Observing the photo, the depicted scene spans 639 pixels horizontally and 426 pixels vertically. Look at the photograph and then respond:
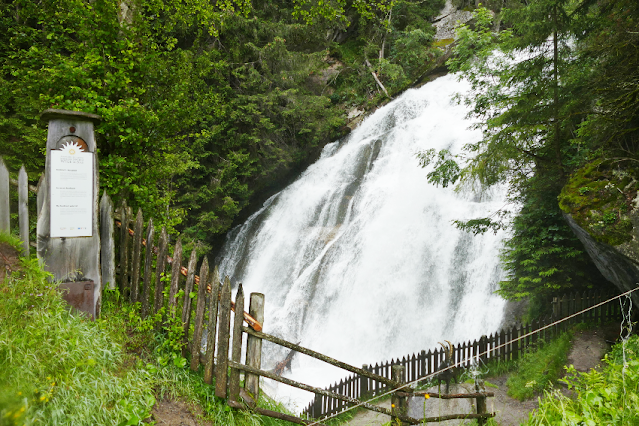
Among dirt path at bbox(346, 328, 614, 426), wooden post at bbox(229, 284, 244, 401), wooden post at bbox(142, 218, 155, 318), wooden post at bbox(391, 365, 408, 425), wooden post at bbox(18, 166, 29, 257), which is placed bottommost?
dirt path at bbox(346, 328, 614, 426)

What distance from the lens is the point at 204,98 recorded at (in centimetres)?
682

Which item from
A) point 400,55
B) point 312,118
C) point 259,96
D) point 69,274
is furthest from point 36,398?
point 400,55

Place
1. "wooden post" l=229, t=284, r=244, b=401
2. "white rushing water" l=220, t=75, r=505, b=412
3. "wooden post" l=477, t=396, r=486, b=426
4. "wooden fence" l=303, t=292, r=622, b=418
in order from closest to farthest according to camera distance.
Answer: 1. "wooden post" l=229, t=284, r=244, b=401
2. "wooden post" l=477, t=396, r=486, b=426
3. "wooden fence" l=303, t=292, r=622, b=418
4. "white rushing water" l=220, t=75, r=505, b=412

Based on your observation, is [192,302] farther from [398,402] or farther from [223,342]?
[398,402]

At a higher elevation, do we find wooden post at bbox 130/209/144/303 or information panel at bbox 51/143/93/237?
information panel at bbox 51/143/93/237

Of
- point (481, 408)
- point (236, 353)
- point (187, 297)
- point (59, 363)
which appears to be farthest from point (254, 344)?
point (481, 408)

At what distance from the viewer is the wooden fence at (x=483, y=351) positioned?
767 centimetres

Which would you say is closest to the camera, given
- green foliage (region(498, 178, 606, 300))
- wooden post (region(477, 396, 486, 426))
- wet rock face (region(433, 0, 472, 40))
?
wooden post (region(477, 396, 486, 426))

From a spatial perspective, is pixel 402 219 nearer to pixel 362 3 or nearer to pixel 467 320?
pixel 467 320

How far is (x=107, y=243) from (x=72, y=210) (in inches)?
22.9

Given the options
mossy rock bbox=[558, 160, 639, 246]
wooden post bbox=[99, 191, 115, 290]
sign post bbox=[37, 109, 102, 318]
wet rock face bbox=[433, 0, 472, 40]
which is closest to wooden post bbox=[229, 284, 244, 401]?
sign post bbox=[37, 109, 102, 318]

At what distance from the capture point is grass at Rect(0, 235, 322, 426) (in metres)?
2.57

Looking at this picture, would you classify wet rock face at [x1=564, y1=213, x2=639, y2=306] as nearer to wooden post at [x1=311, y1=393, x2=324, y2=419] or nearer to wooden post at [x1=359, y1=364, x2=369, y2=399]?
wooden post at [x1=359, y1=364, x2=369, y2=399]

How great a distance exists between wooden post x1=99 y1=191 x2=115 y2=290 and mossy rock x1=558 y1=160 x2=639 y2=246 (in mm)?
7115
